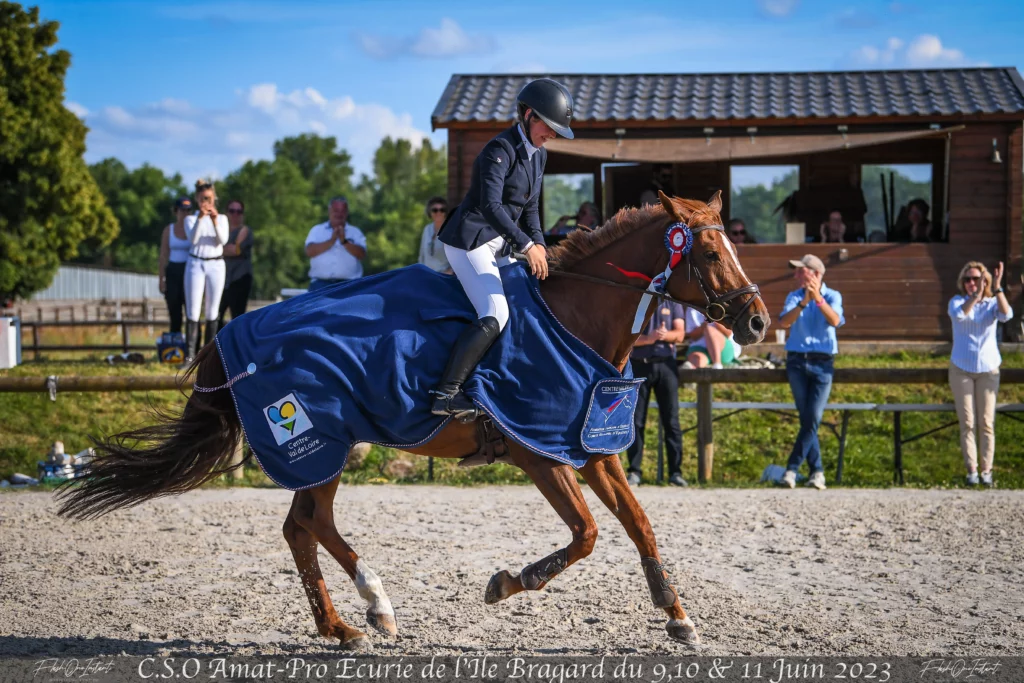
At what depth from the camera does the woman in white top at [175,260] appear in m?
11.9

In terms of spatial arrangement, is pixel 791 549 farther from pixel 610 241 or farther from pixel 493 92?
pixel 493 92

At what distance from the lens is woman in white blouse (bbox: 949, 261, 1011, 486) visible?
9.23 metres

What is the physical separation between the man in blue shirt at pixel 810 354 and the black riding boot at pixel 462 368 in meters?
5.00

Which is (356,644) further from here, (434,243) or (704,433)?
(434,243)

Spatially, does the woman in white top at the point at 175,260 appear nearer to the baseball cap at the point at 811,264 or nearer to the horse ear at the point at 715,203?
the baseball cap at the point at 811,264

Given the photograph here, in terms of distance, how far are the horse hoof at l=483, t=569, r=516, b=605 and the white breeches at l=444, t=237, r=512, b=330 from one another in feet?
3.85

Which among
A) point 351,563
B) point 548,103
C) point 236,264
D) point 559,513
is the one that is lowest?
point 351,563

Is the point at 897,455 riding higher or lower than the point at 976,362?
lower

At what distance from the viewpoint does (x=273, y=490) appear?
903 centimetres

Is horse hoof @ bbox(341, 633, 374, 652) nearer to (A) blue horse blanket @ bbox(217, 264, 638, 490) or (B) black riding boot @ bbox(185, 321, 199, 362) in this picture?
(A) blue horse blanket @ bbox(217, 264, 638, 490)

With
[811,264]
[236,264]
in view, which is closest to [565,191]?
[236,264]

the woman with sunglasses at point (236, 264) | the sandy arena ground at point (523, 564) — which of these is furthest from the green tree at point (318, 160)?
the sandy arena ground at point (523, 564)

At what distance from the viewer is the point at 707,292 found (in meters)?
4.91

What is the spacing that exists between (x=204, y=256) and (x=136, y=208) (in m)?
60.2
